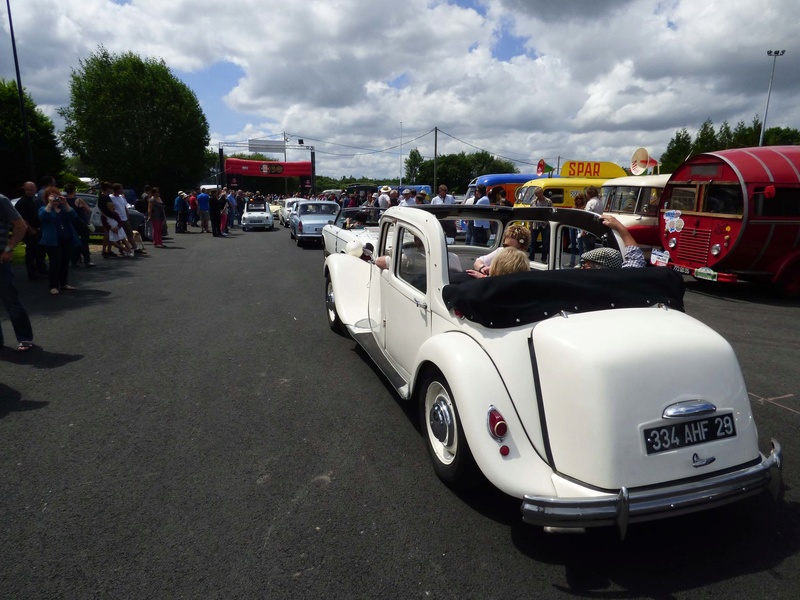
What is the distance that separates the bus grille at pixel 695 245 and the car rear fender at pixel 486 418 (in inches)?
328

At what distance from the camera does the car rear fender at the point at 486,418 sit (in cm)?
265

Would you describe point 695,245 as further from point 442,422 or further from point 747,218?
point 442,422

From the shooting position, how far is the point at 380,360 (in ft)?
15.3

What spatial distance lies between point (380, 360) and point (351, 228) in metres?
7.04

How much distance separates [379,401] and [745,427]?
2.73m

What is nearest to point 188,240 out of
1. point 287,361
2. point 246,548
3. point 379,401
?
point 287,361

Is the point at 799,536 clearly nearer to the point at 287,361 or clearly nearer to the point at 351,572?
the point at 351,572

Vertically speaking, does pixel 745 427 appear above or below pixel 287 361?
above

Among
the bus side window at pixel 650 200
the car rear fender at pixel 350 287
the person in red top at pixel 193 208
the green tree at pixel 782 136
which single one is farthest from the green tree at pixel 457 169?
the car rear fender at pixel 350 287

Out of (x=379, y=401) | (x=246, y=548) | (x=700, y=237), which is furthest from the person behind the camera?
(x=700, y=237)

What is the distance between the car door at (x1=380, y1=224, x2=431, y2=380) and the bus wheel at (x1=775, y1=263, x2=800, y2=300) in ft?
26.2

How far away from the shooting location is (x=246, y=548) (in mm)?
2738

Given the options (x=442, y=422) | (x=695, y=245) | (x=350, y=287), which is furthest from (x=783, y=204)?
(x=442, y=422)

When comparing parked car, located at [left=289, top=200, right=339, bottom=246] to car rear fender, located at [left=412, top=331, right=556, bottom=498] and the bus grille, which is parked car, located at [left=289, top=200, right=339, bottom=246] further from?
car rear fender, located at [left=412, top=331, right=556, bottom=498]
